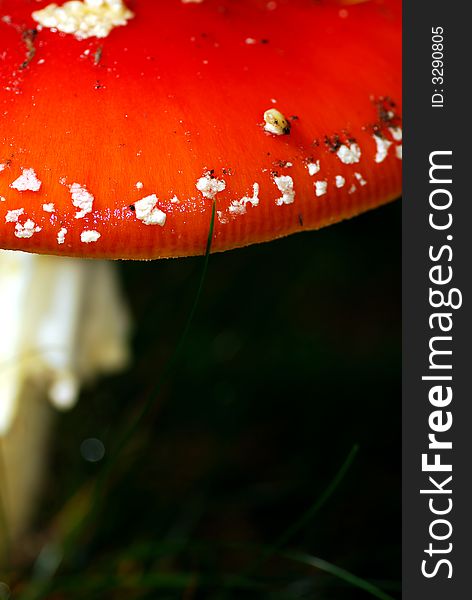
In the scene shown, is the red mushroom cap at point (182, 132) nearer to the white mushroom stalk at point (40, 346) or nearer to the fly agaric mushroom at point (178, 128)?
the fly agaric mushroom at point (178, 128)

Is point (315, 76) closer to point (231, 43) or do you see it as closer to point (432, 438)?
point (231, 43)

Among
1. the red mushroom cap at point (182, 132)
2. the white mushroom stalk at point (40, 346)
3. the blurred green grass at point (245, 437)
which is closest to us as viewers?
the red mushroom cap at point (182, 132)

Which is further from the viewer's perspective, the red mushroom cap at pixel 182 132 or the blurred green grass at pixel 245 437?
the blurred green grass at pixel 245 437

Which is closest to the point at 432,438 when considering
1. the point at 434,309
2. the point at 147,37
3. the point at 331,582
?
the point at 434,309

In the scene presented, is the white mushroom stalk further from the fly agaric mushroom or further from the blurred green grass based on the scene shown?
the fly agaric mushroom

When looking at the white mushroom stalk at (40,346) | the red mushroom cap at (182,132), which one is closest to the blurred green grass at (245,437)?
the white mushroom stalk at (40,346)

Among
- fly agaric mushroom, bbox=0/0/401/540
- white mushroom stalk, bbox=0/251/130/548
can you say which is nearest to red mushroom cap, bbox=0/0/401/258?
fly agaric mushroom, bbox=0/0/401/540
